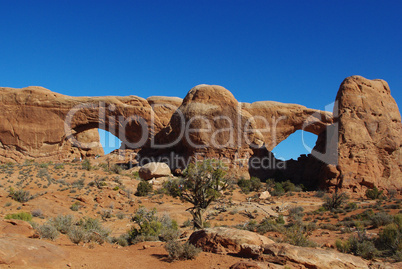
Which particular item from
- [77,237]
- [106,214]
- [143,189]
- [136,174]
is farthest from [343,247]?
[136,174]

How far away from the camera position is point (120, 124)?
30.8 m

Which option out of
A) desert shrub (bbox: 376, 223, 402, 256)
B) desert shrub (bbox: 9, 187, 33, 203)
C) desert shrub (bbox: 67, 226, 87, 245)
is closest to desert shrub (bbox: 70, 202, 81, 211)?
desert shrub (bbox: 9, 187, 33, 203)

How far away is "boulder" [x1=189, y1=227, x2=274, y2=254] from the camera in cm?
671

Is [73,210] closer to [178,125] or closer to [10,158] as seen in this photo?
[178,125]

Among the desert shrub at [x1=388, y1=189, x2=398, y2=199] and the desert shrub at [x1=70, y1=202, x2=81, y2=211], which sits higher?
the desert shrub at [x1=70, y1=202, x2=81, y2=211]

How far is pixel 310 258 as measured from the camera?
233 inches

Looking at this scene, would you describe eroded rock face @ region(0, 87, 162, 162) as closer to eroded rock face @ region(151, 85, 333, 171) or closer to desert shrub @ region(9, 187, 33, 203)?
eroded rock face @ region(151, 85, 333, 171)

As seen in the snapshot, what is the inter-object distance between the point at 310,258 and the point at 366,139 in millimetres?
22396

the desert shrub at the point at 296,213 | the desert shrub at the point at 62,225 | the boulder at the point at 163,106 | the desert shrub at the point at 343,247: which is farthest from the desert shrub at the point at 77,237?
the boulder at the point at 163,106

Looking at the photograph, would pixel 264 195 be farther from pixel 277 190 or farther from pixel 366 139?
pixel 366 139

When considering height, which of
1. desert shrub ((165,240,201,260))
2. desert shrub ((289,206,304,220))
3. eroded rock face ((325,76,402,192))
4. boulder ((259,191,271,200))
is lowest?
desert shrub ((289,206,304,220))

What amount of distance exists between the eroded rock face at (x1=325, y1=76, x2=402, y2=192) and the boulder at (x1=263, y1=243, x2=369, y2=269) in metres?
19.0

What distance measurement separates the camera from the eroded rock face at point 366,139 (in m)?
23.8

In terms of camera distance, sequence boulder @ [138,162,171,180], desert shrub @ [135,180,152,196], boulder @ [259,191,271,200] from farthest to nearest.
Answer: boulder @ [138,162,171,180], boulder @ [259,191,271,200], desert shrub @ [135,180,152,196]
